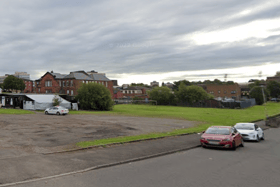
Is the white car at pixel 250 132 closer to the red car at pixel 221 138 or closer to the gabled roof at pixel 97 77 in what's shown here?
the red car at pixel 221 138

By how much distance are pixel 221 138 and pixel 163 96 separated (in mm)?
72762

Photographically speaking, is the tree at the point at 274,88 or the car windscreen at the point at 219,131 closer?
the car windscreen at the point at 219,131

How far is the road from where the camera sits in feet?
27.9

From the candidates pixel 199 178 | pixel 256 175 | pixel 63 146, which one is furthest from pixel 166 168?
pixel 63 146

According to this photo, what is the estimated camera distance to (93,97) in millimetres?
54938

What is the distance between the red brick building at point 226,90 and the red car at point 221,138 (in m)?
105

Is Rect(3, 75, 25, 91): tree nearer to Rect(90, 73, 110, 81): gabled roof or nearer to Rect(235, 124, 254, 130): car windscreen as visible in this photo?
Rect(90, 73, 110, 81): gabled roof

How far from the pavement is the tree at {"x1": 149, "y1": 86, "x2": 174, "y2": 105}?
238 feet

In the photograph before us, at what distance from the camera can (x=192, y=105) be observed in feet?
273

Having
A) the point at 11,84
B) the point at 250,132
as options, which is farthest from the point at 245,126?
the point at 11,84

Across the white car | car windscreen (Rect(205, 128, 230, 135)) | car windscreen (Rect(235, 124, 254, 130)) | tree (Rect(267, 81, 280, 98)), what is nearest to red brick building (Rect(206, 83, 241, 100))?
tree (Rect(267, 81, 280, 98))

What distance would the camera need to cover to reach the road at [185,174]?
8.51m

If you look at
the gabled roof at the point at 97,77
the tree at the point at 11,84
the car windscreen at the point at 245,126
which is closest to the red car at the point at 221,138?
the car windscreen at the point at 245,126

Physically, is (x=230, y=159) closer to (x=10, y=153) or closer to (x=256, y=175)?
(x=256, y=175)
